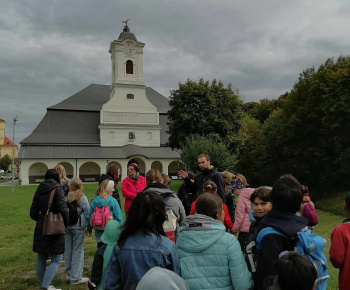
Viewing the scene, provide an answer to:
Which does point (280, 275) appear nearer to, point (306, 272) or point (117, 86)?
point (306, 272)

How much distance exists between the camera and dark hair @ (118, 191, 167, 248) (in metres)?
2.60

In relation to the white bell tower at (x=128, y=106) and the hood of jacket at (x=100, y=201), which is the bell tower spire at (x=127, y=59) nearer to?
the white bell tower at (x=128, y=106)

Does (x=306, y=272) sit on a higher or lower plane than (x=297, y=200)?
lower

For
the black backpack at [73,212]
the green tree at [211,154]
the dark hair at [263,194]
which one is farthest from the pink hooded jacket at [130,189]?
the green tree at [211,154]

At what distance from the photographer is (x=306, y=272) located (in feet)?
6.23

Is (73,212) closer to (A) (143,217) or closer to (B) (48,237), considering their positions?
(B) (48,237)

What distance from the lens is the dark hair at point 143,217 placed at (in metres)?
2.60

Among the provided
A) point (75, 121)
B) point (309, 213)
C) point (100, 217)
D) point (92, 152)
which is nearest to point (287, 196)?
point (309, 213)

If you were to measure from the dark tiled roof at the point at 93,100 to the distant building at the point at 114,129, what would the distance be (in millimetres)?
139

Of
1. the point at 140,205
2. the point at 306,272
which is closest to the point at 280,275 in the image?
the point at 306,272

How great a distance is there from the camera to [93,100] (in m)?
49.2

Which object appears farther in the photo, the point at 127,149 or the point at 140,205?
the point at 127,149

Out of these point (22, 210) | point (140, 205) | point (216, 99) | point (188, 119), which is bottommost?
point (22, 210)

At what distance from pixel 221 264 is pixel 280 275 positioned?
2.21 ft
